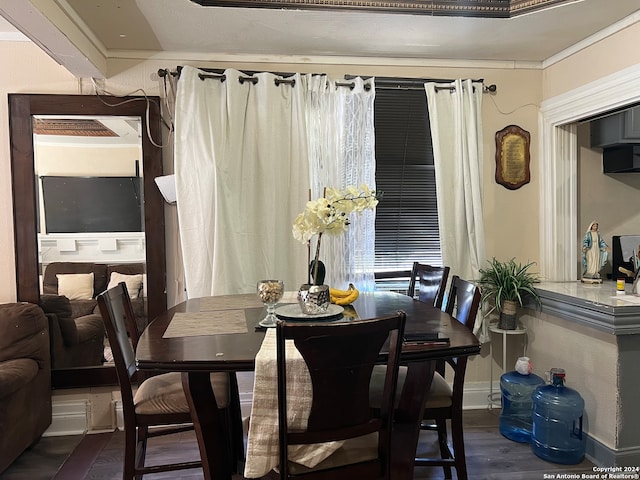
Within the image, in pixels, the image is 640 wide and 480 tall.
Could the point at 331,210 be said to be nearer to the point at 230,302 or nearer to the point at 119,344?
the point at 230,302

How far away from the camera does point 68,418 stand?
274cm

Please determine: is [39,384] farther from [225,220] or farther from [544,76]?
[544,76]

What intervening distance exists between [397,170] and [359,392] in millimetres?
2000

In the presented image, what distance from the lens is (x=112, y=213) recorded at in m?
2.78

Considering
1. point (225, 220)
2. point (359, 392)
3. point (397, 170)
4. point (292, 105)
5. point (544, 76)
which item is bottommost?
point (359, 392)

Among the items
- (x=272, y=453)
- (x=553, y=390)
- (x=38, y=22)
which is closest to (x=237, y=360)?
(x=272, y=453)

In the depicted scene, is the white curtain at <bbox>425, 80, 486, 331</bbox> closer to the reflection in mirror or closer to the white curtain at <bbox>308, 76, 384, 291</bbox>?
the white curtain at <bbox>308, 76, 384, 291</bbox>

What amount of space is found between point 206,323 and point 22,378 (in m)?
1.19

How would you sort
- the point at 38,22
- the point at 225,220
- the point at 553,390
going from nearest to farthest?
the point at 38,22, the point at 553,390, the point at 225,220

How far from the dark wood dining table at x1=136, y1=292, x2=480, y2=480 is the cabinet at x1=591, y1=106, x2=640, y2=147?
1899 mm

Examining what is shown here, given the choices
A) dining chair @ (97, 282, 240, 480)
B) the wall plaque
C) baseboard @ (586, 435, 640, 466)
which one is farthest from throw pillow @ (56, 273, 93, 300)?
baseboard @ (586, 435, 640, 466)

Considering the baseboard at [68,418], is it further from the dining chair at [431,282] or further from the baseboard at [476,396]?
the baseboard at [476,396]

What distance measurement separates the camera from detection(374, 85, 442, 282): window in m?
3.03

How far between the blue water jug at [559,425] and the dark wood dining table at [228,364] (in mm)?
1027
